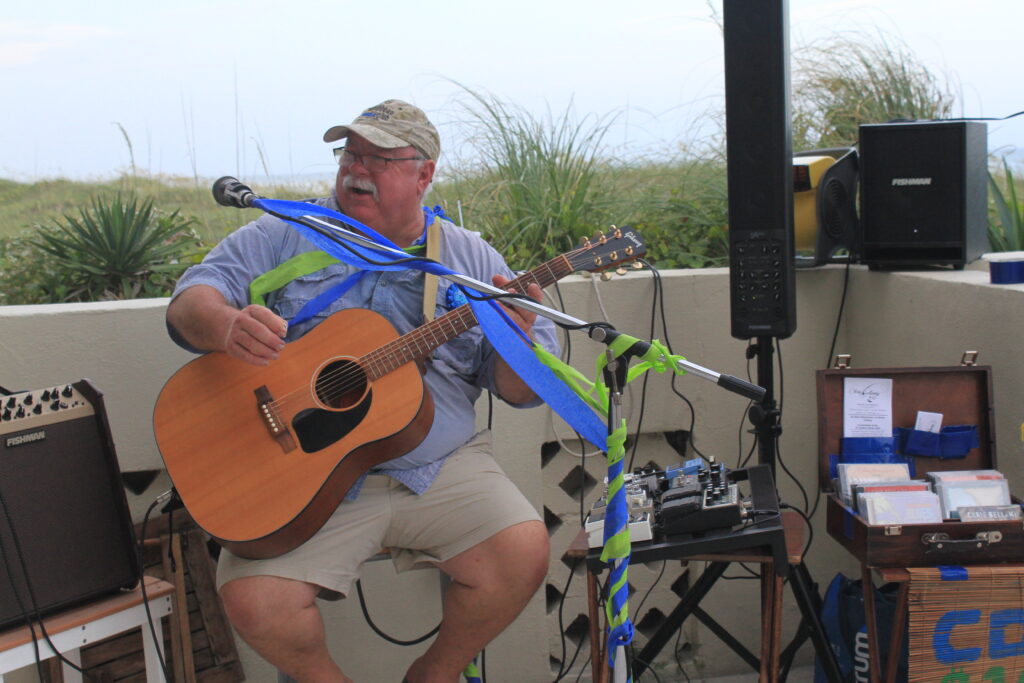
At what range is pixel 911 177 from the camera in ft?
9.12

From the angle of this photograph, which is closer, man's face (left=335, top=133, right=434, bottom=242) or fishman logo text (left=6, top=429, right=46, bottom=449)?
fishman logo text (left=6, top=429, right=46, bottom=449)

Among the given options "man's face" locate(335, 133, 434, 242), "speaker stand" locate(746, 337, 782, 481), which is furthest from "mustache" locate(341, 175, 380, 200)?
"speaker stand" locate(746, 337, 782, 481)

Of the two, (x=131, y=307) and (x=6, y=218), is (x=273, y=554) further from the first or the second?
(x=6, y=218)

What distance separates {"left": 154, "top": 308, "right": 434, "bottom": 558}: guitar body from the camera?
217 centimetres

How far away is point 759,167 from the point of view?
264 centimetres

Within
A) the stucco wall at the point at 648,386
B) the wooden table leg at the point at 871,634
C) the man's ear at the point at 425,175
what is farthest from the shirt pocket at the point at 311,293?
the wooden table leg at the point at 871,634

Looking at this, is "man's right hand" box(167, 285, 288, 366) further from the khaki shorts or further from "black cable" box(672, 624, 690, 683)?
"black cable" box(672, 624, 690, 683)

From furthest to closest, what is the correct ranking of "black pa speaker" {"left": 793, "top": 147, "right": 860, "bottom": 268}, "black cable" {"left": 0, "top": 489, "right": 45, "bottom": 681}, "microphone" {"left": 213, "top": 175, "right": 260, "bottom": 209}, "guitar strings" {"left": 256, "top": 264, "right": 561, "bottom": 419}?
1. "black pa speaker" {"left": 793, "top": 147, "right": 860, "bottom": 268}
2. "guitar strings" {"left": 256, "top": 264, "right": 561, "bottom": 419}
3. "black cable" {"left": 0, "top": 489, "right": 45, "bottom": 681}
4. "microphone" {"left": 213, "top": 175, "right": 260, "bottom": 209}

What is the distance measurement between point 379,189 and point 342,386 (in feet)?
1.82

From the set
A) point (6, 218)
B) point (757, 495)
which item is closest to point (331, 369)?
point (757, 495)

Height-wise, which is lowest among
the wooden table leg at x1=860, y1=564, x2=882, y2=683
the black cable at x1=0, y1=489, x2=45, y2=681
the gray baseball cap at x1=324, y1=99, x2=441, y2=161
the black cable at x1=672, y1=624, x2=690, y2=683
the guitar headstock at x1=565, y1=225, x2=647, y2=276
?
the black cable at x1=672, y1=624, x2=690, y2=683

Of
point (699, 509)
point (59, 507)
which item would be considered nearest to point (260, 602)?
point (59, 507)

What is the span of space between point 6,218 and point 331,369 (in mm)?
2834

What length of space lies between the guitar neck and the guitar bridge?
23cm
